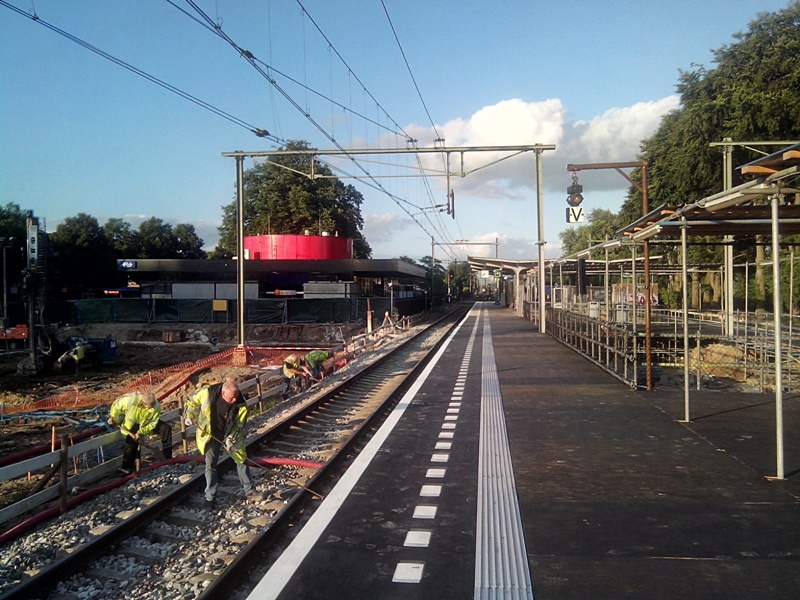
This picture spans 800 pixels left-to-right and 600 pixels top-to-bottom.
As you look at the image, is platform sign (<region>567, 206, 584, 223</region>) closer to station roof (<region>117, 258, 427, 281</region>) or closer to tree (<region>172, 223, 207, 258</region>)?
station roof (<region>117, 258, 427, 281</region>)

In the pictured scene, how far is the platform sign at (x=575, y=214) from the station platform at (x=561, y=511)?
11081 millimetres

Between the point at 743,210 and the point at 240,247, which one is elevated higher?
the point at 240,247

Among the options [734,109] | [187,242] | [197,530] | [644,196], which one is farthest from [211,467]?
[187,242]

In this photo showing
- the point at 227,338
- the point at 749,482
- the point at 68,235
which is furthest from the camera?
the point at 68,235

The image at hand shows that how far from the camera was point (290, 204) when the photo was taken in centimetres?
7181

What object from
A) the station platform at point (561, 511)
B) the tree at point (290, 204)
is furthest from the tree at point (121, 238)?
the station platform at point (561, 511)

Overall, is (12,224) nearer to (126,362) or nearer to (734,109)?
(126,362)

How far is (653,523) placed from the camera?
20.7 feet

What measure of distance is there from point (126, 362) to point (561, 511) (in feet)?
95.5

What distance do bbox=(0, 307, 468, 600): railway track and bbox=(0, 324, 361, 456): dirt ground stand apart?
7.05 meters

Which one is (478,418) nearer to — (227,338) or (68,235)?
(227,338)

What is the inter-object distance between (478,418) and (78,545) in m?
7.10

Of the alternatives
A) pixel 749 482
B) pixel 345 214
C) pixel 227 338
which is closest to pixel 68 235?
pixel 345 214

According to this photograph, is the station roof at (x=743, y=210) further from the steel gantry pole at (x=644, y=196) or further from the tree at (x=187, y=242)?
the tree at (x=187, y=242)
